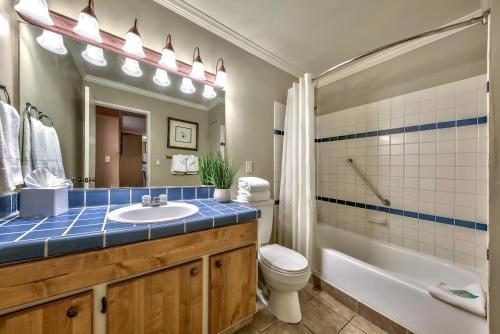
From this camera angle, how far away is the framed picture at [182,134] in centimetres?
143

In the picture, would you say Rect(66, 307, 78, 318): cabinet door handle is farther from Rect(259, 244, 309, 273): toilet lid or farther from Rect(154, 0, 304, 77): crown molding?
Rect(154, 0, 304, 77): crown molding

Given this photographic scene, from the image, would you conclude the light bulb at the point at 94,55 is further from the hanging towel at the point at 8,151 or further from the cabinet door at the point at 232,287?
the cabinet door at the point at 232,287

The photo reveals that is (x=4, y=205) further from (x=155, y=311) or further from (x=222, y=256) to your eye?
(x=222, y=256)

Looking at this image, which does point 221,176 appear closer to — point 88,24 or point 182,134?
point 182,134

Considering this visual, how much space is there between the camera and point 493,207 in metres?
0.82

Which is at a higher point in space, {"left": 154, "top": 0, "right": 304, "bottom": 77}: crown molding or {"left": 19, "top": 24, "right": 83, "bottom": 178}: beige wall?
{"left": 154, "top": 0, "right": 304, "bottom": 77}: crown molding

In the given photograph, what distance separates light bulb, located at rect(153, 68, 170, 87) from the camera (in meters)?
1.35

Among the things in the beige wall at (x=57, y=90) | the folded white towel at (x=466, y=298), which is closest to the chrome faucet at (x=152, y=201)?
the beige wall at (x=57, y=90)

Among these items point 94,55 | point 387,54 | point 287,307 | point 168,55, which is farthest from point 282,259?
point 387,54

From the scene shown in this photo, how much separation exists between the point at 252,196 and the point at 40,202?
1210mm

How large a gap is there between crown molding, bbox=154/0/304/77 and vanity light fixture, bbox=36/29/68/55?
69 cm

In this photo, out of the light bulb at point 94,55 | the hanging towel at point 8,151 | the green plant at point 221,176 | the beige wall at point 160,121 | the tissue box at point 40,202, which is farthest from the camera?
the green plant at point 221,176

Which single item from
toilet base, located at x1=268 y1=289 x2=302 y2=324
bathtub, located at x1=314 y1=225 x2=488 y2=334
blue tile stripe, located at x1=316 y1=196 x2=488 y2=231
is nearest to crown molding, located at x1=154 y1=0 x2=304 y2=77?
blue tile stripe, located at x1=316 y1=196 x2=488 y2=231

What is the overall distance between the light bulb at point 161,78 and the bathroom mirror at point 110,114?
12mm
